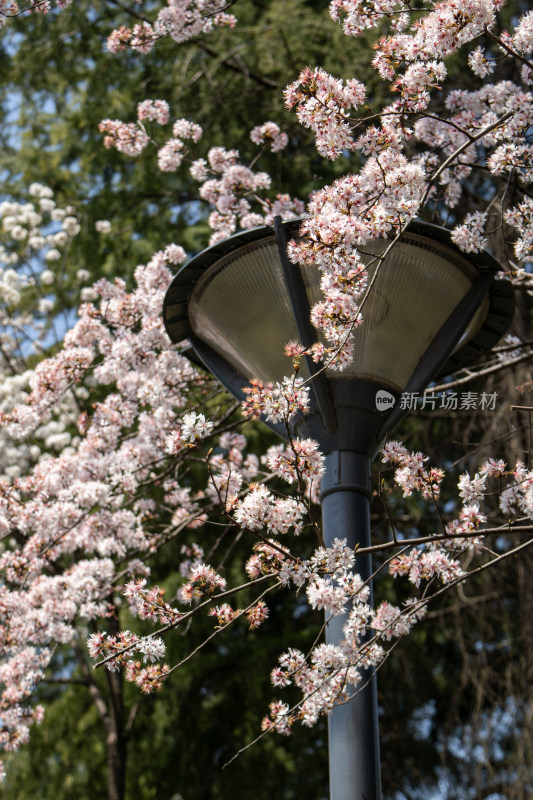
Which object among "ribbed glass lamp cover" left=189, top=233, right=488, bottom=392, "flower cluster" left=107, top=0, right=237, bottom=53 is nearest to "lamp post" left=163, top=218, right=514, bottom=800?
"ribbed glass lamp cover" left=189, top=233, right=488, bottom=392

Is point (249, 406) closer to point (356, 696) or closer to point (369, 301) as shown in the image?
point (369, 301)

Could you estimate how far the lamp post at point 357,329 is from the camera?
3.20 m

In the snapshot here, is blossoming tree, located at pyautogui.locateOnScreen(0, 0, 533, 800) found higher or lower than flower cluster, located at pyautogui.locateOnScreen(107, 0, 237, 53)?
lower

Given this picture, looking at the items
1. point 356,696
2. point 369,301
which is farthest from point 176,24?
point 356,696

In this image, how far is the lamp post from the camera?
10.5 feet

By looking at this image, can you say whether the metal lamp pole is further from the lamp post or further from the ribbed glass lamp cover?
the ribbed glass lamp cover

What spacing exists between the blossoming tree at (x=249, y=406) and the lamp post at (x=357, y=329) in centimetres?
10

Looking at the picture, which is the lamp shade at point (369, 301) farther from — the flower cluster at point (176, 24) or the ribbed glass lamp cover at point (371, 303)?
the flower cluster at point (176, 24)

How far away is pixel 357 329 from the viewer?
127 inches

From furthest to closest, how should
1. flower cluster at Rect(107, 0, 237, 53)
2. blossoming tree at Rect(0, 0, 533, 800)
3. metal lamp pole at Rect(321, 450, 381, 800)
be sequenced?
flower cluster at Rect(107, 0, 237, 53) < blossoming tree at Rect(0, 0, 533, 800) < metal lamp pole at Rect(321, 450, 381, 800)

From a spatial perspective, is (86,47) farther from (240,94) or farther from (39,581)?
(39,581)

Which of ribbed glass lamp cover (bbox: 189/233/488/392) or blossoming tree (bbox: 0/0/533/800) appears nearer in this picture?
blossoming tree (bbox: 0/0/533/800)

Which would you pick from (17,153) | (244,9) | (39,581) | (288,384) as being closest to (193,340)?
(288,384)

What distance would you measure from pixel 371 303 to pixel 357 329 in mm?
108
